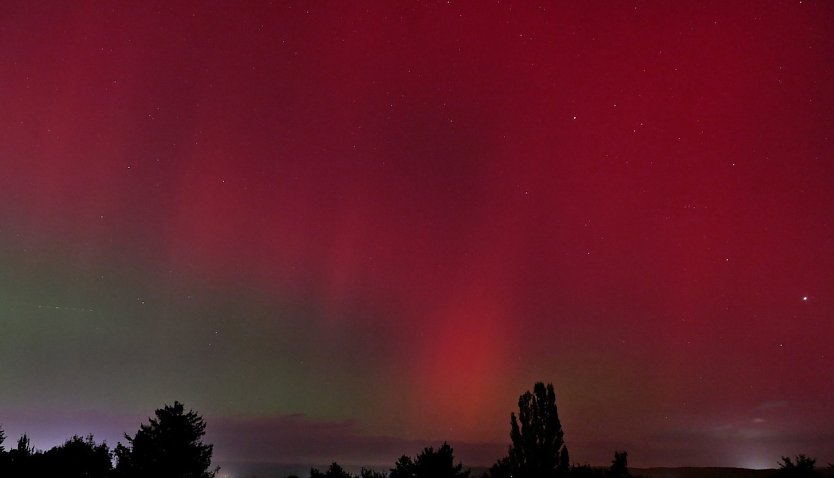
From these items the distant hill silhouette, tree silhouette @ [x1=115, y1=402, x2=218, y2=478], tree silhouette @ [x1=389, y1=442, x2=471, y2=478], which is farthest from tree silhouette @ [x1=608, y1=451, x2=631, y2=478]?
the distant hill silhouette

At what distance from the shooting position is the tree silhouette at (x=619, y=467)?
39844 millimetres

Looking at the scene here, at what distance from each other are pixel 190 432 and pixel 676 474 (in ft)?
367

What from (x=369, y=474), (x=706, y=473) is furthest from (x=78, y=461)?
(x=706, y=473)

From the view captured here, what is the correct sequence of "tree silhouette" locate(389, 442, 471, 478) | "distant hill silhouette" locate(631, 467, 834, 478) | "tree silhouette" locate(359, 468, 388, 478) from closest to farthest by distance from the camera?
"tree silhouette" locate(389, 442, 471, 478) → "tree silhouette" locate(359, 468, 388, 478) → "distant hill silhouette" locate(631, 467, 834, 478)

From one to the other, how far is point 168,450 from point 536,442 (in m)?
24.1

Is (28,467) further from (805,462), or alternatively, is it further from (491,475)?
(805,462)

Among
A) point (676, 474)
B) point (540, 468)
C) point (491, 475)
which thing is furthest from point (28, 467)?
point (676, 474)

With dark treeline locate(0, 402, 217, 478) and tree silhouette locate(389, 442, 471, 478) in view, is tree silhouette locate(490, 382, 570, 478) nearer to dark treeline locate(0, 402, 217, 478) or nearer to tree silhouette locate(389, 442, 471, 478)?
tree silhouette locate(389, 442, 471, 478)

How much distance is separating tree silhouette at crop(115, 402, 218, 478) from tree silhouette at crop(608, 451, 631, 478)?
26909 millimetres

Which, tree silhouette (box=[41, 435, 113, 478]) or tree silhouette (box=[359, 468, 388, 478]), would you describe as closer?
tree silhouette (box=[41, 435, 113, 478])

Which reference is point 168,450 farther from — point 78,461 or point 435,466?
point 435,466

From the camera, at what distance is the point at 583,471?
3484cm

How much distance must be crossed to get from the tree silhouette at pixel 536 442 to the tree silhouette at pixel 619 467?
10.9ft

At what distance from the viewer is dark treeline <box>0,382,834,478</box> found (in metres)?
33.4
